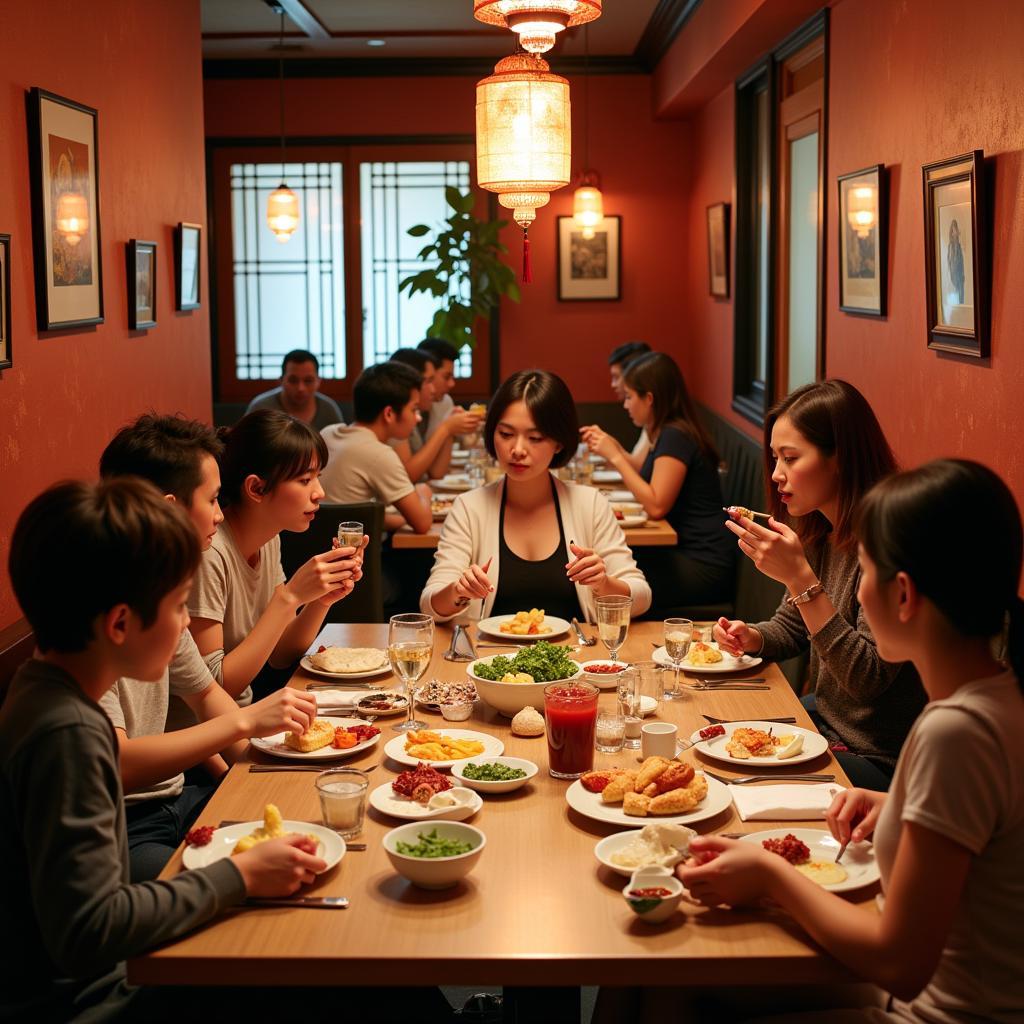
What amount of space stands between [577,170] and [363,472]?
484 centimetres

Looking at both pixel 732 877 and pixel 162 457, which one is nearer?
pixel 732 877

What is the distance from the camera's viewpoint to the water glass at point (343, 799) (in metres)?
1.77

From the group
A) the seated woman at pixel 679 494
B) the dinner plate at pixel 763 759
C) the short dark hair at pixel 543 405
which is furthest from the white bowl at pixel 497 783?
the seated woman at pixel 679 494

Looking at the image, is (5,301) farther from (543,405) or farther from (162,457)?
(543,405)

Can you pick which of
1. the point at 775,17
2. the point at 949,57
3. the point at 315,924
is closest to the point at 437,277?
the point at 775,17

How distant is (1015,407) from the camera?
114 inches

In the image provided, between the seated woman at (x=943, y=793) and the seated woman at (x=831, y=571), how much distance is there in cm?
78

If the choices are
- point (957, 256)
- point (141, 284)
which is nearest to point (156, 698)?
point (957, 256)

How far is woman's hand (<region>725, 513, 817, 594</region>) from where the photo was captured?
2.36m

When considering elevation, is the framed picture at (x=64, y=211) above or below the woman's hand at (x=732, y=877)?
above

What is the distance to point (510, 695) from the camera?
228cm

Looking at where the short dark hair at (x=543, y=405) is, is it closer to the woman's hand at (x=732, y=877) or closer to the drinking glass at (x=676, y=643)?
the drinking glass at (x=676, y=643)

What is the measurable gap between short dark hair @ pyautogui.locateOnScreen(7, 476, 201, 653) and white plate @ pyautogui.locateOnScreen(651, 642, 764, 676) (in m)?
1.29

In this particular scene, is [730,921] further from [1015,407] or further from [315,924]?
[1015,407]
